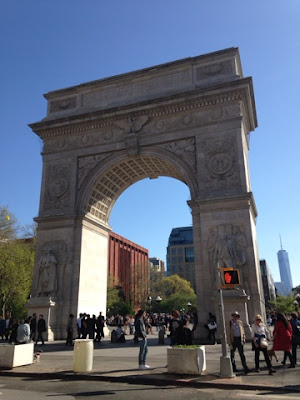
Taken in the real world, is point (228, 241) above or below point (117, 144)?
below

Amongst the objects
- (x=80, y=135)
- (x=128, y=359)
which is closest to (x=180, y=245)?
(x=80, y=135)

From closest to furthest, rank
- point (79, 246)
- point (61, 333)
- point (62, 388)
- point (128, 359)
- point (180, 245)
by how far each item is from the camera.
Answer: point (62, 388) < point (128, 359) < point (61, 333) < point (79, 246) < point (180, 245)

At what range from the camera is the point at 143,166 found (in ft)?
88.2

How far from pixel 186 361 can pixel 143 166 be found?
1862 centimetres

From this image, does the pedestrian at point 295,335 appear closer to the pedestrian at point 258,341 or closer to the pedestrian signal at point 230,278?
A: the pedestrian at point 258,341

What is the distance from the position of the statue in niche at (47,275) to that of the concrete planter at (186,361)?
572 inches

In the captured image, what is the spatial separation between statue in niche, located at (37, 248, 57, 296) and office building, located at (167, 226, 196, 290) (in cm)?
9627

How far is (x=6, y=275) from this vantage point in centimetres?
3512

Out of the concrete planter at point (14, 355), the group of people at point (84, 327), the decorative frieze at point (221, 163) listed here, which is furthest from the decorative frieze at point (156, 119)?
the concrete planter at point (14, 355)

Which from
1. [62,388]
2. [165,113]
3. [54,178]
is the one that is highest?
[165,113]

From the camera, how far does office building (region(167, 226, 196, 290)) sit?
12080 centimetres

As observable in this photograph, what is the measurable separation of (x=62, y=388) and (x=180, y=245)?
393 ft

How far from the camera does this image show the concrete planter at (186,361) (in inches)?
379

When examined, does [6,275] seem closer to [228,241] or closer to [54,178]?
[54,178]
